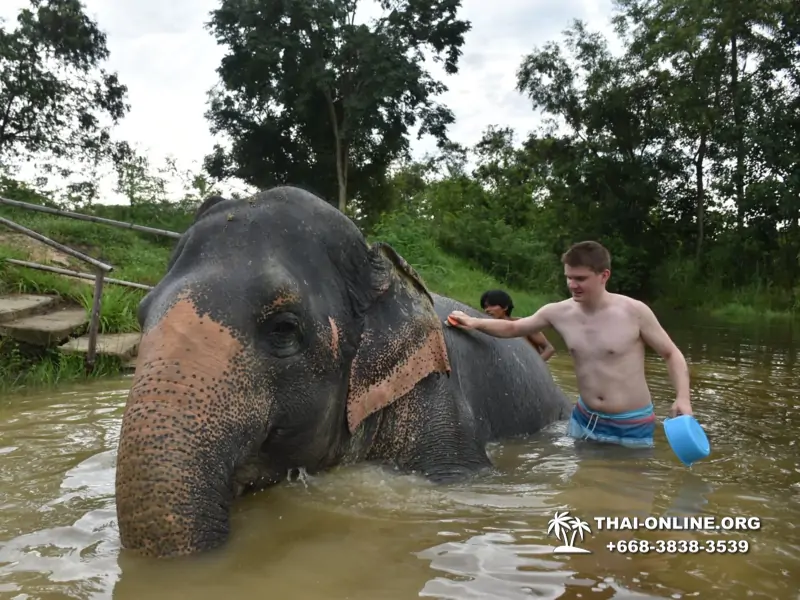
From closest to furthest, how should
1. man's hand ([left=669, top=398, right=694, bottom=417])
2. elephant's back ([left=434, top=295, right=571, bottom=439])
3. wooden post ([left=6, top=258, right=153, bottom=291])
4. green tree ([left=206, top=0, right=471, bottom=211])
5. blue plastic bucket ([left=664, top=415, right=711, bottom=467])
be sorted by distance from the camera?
blue plastic bucket ([left=664, top=415, right=711, bottom=467]), man's hand ([left=669, top=398, right=694, bottom=417]), elephant's back ([left=434, top=295, right=571, bottom=439]), wooden post ([left=6, top=258, right=153, bottom=291]), green tree ([left=206, top=0, right=471, bottom=211])

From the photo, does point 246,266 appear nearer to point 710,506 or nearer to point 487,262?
point 710,506

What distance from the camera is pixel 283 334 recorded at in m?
2.53

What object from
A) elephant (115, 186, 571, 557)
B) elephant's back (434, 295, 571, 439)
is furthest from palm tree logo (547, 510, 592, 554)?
elephant's back (434, 295, 571, 439)

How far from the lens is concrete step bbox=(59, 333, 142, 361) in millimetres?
6688

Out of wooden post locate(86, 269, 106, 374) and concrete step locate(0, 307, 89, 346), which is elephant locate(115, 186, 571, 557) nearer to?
wooden post locate(86, 269, 106, 374)

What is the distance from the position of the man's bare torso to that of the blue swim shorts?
4 cm

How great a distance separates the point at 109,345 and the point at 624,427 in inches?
187

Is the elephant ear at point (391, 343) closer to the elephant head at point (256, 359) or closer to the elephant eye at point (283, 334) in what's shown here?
the elephant head at point (256, 359)

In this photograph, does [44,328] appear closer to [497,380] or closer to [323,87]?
[497,380]

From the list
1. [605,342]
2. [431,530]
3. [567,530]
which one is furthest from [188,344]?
[605,342]

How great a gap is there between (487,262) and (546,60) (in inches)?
341

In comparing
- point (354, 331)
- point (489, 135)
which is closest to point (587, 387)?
point (354, 331)

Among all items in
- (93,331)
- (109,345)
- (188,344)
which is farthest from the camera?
(109,345)

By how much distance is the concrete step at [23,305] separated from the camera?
6683 mm
